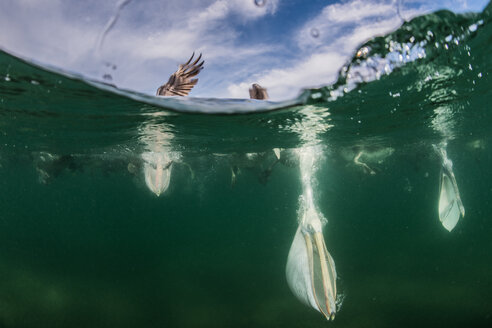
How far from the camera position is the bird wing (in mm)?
6106

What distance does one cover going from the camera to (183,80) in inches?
260

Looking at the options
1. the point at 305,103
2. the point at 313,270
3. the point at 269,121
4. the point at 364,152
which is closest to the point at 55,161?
the point at 269,121

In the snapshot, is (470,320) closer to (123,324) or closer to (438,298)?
(438,298)

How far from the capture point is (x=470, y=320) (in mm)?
13602

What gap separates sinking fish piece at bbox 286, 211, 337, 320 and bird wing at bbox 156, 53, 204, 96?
14.1 feet

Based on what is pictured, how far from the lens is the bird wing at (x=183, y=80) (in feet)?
20.0

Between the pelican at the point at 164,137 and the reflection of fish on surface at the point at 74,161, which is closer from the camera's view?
the pelican at the point at 164,137

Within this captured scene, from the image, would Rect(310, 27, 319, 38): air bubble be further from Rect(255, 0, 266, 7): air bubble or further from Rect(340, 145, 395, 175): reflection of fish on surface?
Rect(340, 145, 395, 175): reflection of fish on surface

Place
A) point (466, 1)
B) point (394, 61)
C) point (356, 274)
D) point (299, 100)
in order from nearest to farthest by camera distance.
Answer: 1. point (466, 1)
2. point (394, 61)
3. point (299, 100)
4. point (356, 274)

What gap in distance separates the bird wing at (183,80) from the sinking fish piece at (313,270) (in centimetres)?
431

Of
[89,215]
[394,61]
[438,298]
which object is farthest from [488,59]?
[89,215]

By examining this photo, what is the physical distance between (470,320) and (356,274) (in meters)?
10.0

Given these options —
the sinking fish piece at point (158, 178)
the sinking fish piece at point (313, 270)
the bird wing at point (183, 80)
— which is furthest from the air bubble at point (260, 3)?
the sinking fish piece at point (158, 178)

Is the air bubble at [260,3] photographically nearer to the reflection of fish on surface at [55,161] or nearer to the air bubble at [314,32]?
the air bubble at [314,32]
